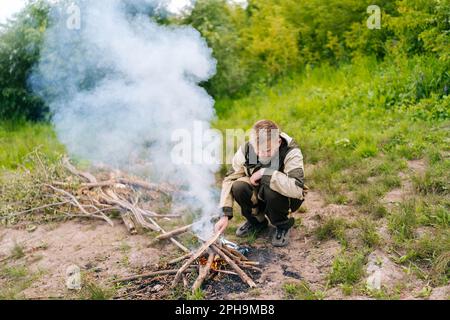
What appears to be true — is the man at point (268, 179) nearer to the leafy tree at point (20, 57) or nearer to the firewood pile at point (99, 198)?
the firewood pile at point (99, 198)

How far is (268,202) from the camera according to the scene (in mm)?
4547

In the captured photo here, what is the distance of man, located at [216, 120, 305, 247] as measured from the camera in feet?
14.4

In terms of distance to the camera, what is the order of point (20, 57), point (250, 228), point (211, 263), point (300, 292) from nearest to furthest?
point (300, 292)
point (211, 263)
point (250, 228)
point (20, 57)

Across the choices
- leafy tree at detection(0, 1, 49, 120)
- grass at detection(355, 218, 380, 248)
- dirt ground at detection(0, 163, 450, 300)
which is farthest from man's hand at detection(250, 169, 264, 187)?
leafy tree at detection(0, 1, 49, 120)

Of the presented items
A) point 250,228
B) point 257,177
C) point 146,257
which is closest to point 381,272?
point 257,177

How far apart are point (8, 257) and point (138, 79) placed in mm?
2644

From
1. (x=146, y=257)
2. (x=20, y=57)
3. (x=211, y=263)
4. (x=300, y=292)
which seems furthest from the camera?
(x=20, y=57)

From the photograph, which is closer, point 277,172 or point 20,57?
point 277,172

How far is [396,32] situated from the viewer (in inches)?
322

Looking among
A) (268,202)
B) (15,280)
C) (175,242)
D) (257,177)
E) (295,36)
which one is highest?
(295,36)

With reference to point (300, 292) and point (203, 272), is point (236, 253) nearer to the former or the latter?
point (203, 272)

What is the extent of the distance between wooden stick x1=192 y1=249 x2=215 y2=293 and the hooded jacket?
399 millimetres

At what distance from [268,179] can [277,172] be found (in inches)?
4.3
